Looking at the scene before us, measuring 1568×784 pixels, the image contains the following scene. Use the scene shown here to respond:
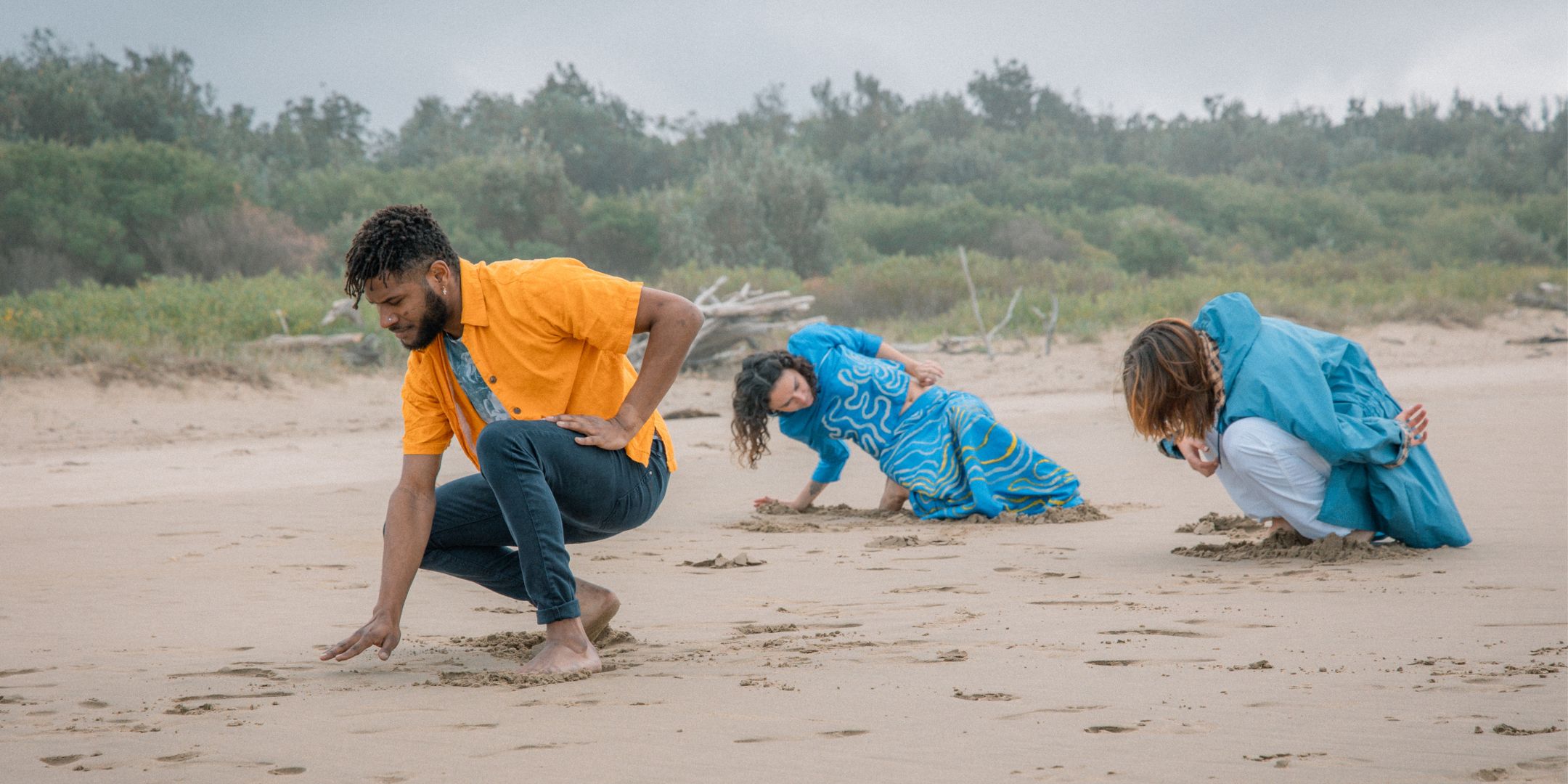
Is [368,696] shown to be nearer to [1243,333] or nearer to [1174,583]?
[1174,583]

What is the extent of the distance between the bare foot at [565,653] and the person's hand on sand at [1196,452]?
6.66 feet

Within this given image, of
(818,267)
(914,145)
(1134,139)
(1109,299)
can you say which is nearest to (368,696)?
(1109,299)

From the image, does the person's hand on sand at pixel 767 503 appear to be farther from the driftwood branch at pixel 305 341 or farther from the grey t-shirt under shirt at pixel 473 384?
the driftwood branch at pixel 305 341

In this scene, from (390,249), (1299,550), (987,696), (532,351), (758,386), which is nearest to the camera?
(987,696)

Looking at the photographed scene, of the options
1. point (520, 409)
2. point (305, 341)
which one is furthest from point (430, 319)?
point (305, 341)

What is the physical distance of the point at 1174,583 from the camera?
368cm

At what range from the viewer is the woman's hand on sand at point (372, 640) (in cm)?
282

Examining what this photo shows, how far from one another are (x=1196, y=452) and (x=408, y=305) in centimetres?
246

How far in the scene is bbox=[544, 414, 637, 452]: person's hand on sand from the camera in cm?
293

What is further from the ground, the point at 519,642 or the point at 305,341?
the point at 305,341

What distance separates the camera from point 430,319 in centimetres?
282

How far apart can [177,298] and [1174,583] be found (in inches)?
519

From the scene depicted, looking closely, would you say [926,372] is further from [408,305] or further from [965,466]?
[408,305]

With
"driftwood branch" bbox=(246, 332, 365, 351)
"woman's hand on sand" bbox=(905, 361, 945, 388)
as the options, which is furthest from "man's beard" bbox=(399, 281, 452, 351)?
"driftwood branch" bbox=(246, 332, 365, 351)
